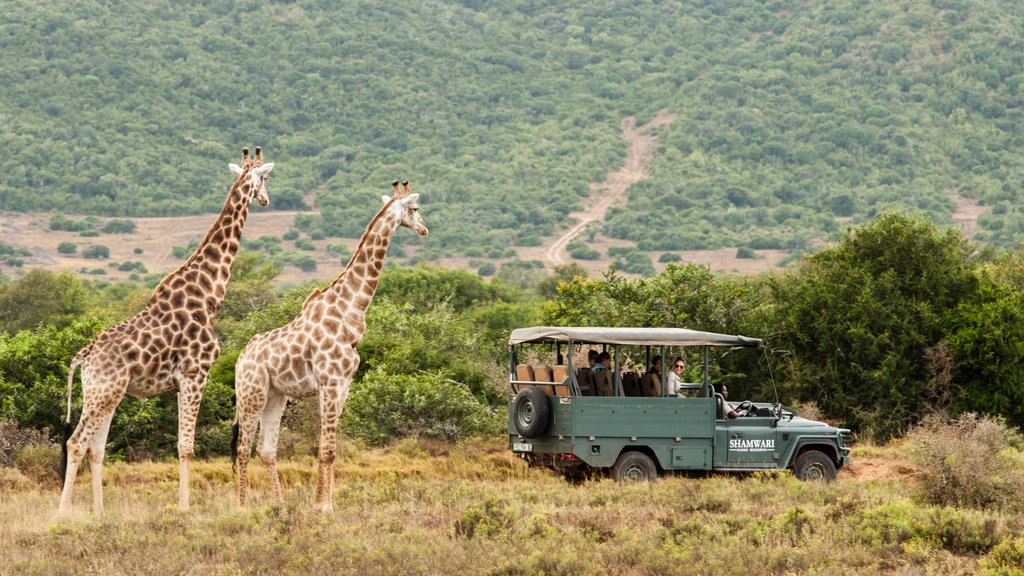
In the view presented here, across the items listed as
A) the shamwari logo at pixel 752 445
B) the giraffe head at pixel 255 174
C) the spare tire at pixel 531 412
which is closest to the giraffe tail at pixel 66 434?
the giraffe head at pixel 255 174

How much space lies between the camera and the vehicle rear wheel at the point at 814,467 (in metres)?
18.5

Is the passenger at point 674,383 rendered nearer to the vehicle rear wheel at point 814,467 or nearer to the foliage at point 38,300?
the vehicle rear wheel at point 814,467

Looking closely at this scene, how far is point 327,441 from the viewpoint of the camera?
48.6ft

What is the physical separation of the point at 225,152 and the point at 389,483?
102 metres

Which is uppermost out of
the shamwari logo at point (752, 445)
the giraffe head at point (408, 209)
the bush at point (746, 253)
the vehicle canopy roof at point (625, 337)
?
the bush at point (746, 253)

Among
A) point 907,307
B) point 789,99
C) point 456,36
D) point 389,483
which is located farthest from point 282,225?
point 389,483

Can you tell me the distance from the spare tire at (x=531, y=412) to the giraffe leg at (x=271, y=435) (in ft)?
11.5

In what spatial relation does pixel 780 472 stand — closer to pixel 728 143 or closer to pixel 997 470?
pixel 997 470

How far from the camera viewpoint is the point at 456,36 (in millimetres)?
141750

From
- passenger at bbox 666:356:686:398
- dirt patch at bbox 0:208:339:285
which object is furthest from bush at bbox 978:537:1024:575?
dirt patch at bbox 0:208:339:285

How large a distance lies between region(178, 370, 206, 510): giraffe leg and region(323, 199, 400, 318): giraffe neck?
1.92 meters

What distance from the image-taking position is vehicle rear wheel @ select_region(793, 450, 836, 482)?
1852 cm

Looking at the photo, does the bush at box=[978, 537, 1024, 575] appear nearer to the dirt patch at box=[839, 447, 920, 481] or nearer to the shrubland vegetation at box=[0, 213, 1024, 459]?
the dirt patch at box=[839, 447, 920, 481]

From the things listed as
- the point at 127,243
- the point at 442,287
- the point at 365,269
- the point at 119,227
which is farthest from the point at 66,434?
the point at 119,227
